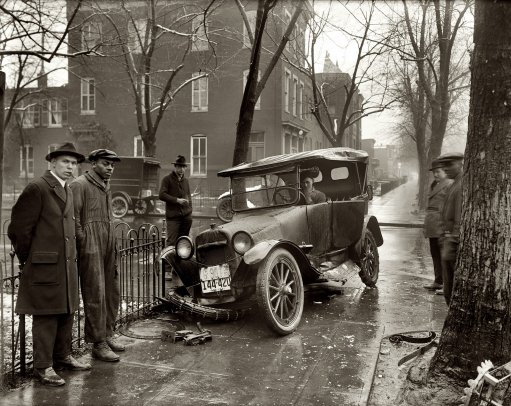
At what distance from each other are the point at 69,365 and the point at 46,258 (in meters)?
1.02

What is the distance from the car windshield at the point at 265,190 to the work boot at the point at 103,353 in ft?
10.7

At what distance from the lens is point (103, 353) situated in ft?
15.9

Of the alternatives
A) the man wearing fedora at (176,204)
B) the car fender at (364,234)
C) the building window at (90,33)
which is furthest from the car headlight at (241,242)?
the building window at (90,33)

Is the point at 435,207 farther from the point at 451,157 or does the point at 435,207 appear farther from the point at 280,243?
the point at 280,243

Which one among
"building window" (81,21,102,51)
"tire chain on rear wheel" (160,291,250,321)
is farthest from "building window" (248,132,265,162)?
"tire chain on rear wheel" (160,291,250,321)

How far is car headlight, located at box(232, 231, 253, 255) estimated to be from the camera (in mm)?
5969

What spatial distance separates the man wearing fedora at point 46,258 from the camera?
420 cm

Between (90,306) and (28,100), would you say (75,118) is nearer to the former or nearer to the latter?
(28,100)

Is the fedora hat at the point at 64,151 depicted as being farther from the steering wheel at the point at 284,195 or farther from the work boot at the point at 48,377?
the steering wheel at the point at 284,195

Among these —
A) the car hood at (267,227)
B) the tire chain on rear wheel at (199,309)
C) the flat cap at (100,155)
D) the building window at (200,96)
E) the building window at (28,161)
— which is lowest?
the tire chain on rear wheel at (199,309)

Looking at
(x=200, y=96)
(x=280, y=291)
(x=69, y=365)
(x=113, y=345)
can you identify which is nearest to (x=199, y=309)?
(x=280, y=291)

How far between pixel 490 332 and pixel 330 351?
5.62ft

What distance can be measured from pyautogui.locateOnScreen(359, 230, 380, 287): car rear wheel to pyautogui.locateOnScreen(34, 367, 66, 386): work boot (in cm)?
491

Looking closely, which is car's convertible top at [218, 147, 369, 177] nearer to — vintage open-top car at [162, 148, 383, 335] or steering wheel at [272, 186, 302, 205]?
vintage open-top car at [162, 148, 383, 335]
